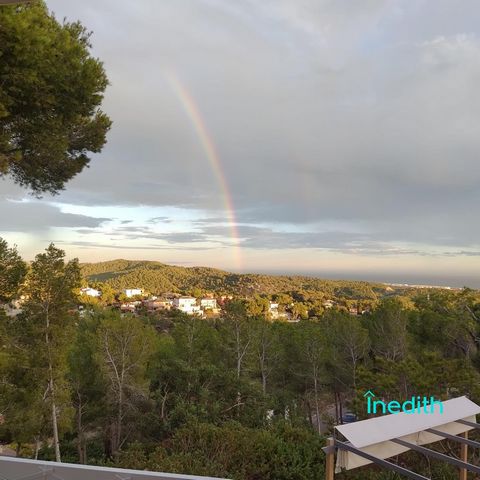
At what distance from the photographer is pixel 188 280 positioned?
260ft

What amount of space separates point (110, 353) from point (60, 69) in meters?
8.28

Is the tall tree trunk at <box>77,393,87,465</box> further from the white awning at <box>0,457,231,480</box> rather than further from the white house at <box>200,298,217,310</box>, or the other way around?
the white house at <box>200,298,217,310</box>

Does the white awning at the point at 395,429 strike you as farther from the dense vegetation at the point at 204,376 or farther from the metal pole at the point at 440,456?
the dense vegetation at the point at 204,376

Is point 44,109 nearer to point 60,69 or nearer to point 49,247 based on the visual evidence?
point 60,69

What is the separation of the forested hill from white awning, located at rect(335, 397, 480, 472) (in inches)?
2493

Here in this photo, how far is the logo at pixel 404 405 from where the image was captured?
3.10m

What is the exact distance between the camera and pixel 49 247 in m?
9.18

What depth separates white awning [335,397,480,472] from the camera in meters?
2.54

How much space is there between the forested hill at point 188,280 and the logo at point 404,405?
60.2 meters

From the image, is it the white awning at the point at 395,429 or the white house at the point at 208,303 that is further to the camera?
the white house at the point at 208,303

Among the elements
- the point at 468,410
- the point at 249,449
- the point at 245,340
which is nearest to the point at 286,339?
the point at 245,340

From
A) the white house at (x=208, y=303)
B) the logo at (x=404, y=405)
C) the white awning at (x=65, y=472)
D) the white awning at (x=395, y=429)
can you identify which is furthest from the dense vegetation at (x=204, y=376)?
the white house at (x=208, y=303)

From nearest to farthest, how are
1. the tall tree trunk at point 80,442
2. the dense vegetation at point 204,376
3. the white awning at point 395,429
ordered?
the white awning at point 395,429
the dense vegetation at point 204,376
the tall tree trunk at point 80,442

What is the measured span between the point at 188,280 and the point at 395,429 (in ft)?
255
